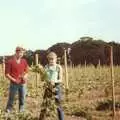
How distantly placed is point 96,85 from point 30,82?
276 cm

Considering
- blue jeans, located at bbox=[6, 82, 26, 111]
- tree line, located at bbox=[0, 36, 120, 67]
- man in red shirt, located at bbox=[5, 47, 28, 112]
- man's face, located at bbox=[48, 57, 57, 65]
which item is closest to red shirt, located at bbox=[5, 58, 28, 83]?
man in red shirt, located at bbox=[5, 47, 28, 112]

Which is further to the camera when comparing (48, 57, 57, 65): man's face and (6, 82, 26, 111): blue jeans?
(6, 82, 26, 111): blue jeans

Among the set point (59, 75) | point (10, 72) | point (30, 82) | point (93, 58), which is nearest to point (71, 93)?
point (30, 82)

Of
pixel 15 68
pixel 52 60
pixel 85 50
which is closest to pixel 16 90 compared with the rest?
pixel 15 68

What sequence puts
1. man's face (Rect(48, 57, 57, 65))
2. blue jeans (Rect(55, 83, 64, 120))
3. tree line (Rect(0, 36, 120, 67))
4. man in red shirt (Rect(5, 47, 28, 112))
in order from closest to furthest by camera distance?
blue jeans (Rect(55, 83, 64, 120)) < man's face (Rect(48, 57, 57, 65)) < man in red shirt (Rect(5, 47, 28, 112)) < tree line (Rect(0, 36, 120, 67))

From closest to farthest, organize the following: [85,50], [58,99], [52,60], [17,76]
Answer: [58,99] → [52,60] → [17,76] → [85,50]

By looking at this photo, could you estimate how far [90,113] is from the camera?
12805 millimetres

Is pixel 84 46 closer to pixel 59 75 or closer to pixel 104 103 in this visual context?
pixel 104 103

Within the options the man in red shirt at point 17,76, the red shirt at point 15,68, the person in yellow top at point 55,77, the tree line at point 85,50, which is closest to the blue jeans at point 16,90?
the man in red shirt at point 17,76

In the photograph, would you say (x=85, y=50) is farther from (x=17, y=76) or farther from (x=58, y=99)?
(x=58, y=99)

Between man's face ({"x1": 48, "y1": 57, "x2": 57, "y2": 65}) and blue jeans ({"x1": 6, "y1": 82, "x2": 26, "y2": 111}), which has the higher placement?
man's face ({"x1": 48, "y1": 57, "x2": 57, "y2": 65})

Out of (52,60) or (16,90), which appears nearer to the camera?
(52,60)

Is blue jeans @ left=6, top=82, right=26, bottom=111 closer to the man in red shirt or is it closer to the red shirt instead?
the man in red shirt

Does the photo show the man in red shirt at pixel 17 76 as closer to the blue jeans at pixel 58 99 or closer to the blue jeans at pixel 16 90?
the blue jeans at pixel 16 90
